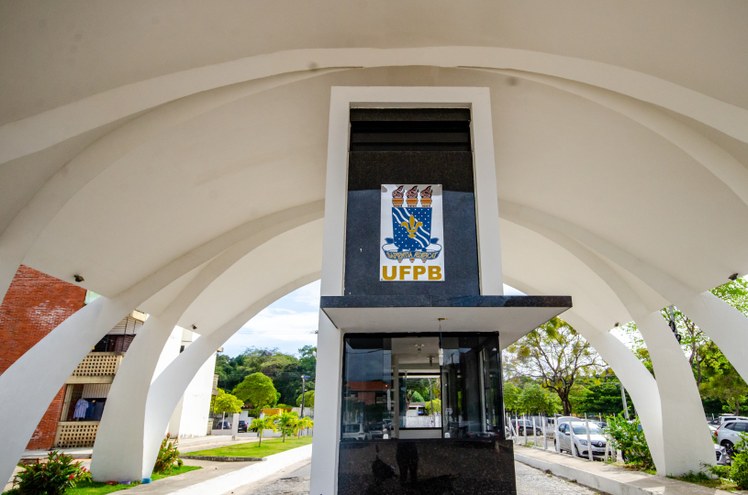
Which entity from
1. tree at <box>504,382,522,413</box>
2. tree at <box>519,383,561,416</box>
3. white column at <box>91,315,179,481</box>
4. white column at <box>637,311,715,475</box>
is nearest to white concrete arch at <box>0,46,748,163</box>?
white column at <box>91,315,179,481</box>

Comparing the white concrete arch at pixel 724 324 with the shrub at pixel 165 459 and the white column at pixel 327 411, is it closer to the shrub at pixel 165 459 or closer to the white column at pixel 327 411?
the white column at pixel 327 411

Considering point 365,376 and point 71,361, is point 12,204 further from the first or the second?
point 365,376

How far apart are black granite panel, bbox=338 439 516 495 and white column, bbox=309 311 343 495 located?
0.21m

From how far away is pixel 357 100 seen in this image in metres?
9.25

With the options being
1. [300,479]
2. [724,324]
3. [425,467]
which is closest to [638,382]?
[724,324]

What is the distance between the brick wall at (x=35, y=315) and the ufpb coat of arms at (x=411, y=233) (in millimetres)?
19248

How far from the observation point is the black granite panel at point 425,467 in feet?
24.4

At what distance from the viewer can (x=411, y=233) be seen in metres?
8.54

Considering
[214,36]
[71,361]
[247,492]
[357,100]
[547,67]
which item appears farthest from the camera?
[247,492]

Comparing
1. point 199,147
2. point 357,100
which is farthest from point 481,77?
point 199,147

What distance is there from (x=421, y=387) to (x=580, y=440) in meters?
13.3

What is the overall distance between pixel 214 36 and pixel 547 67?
5500 mm

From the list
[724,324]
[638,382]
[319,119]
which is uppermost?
[319,119]

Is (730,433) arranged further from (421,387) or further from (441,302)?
(441,302)
